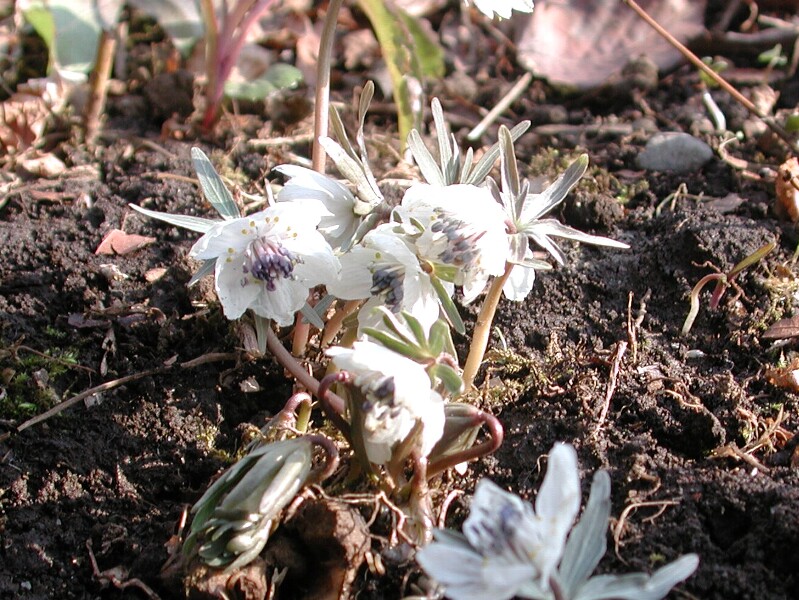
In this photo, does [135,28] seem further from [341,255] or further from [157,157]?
[341,255]

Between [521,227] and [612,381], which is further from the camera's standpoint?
[612,381]

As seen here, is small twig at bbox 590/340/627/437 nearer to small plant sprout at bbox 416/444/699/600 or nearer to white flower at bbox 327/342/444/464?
white flower at bbox 327/342/444/464

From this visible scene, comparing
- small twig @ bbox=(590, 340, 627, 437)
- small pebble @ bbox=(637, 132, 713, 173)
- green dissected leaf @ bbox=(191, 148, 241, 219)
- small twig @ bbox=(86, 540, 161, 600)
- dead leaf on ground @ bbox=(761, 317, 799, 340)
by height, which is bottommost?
small twig @ bbox=(86, 540, 161, 600)

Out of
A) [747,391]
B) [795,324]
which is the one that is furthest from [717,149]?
[747,391]

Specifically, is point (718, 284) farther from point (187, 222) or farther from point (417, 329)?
point (187, 222)

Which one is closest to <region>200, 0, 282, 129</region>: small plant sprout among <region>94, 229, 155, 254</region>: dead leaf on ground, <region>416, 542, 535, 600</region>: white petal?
<region>94, 229, 155, 254</region>: dead leaf on ground

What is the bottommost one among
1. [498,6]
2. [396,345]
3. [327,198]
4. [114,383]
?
[114,383]

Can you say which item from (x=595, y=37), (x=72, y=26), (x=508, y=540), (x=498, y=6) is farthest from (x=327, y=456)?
(x=595, y=37)
